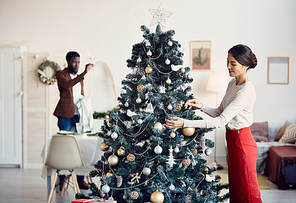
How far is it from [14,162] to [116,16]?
3.08 metres

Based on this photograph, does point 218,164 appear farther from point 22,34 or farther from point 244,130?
point 22,34

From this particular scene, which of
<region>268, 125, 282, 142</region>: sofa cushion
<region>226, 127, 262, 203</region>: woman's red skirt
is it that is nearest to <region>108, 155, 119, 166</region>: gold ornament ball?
<region>226, 127, 262, 203</region>: woman's red skirt

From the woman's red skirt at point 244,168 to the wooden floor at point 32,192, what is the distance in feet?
5.06

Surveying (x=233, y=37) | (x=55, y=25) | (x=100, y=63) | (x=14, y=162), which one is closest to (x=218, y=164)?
(x=233, y=37)

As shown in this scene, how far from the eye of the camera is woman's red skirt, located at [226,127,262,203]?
1.89 metres

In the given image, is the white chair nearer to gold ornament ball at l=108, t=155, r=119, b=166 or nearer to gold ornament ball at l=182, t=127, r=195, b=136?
gold ornament ball at l=108, t=155, r=119, b=166

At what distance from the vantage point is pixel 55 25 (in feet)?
17.0

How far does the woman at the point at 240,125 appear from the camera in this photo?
6.15 feet

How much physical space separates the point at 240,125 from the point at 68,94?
215 centimetres

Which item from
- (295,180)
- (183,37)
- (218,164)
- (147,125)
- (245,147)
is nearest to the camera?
(245,147)

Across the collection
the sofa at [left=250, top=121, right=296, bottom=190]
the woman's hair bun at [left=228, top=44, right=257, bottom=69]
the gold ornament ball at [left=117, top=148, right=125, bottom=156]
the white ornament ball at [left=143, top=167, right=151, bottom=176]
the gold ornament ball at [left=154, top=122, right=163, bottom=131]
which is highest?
the woman's hair bun at [left=228, top=44, right=257, bottom=69]

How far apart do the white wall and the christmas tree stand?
3049 millimetres

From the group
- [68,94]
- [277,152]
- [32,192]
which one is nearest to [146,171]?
[68,94]

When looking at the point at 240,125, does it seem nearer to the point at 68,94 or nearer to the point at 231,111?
the point at 231,111
